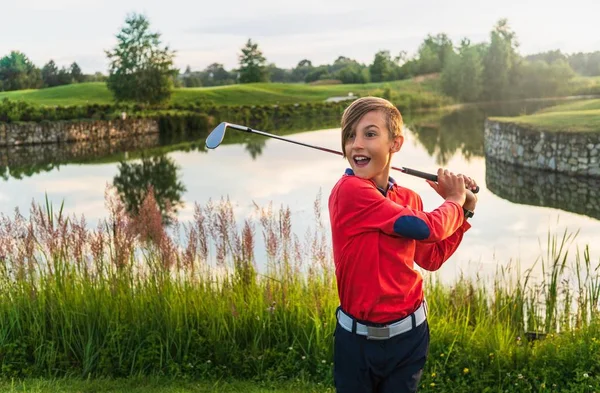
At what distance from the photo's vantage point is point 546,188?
15680mm

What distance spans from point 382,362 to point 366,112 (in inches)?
38.8

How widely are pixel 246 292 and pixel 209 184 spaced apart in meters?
12.8

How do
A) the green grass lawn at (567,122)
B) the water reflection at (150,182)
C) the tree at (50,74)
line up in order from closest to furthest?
the water reflection at (150,182) → the green grass lawn at (567,122) → the tree at (50,74)

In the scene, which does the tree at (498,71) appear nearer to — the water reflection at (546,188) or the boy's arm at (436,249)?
the water reflection at (546,188)

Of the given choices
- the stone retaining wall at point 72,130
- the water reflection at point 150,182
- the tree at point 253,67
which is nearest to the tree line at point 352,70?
the tree at point 253,67

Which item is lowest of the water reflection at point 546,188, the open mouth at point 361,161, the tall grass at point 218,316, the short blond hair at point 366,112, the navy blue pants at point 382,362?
the water reflection at point 546,188

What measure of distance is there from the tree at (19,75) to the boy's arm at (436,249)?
67835mm

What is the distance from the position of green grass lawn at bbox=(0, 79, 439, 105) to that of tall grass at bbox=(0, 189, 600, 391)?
147 ft

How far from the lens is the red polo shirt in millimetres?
2561

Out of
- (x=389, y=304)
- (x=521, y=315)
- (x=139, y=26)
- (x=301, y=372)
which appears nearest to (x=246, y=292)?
(x=301, y=372)

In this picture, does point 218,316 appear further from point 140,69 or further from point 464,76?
point 464,76

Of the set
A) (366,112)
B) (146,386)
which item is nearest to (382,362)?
(366,112)

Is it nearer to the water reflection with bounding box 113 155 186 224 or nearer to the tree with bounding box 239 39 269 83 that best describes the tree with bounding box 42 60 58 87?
the tree with bounding box 239 39 269 83

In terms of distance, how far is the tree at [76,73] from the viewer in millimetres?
69050
